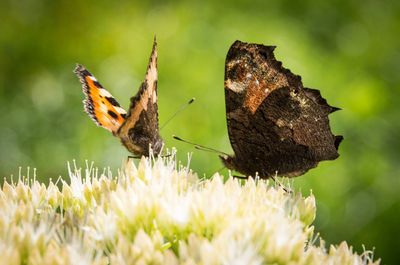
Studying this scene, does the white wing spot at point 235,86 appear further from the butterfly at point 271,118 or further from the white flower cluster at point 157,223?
the white flower cluster at point 157,223

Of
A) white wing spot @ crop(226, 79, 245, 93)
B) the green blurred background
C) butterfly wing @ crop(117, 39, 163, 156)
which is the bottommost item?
butterfly wing @ crop(117, 39, 163, 156)

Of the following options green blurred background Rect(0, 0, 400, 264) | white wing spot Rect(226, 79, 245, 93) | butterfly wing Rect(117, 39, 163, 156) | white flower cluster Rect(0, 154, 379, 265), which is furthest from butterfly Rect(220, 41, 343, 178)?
green blurred background Rect(0, 0, 400, 264)

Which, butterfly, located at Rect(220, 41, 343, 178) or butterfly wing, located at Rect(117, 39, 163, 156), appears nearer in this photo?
butterfly wing, located at Rect(117, 39, 163, 156)

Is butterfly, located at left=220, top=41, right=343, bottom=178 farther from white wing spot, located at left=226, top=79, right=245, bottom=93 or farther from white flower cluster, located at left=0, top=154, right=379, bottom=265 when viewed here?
white flower cluster, located at left=0, top=154, right=379, bottom=265

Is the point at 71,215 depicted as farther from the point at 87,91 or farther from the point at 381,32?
the point at 381,32

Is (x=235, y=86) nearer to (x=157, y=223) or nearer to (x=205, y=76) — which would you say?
(x=157, y=223)

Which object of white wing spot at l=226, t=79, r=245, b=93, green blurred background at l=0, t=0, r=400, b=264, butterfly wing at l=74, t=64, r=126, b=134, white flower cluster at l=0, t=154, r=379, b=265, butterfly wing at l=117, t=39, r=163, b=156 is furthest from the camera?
green blurred background at l=0, t=0, r=400, b=264

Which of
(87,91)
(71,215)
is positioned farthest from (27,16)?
(71,215)
